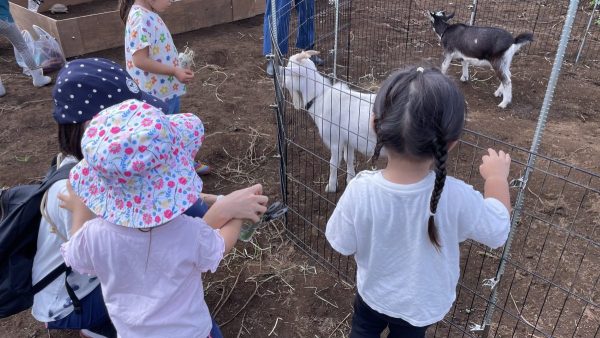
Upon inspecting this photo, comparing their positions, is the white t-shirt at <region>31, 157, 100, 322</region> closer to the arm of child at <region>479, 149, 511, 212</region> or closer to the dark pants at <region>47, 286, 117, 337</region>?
the dark pants at <region>47, 286, 117, 337</region>

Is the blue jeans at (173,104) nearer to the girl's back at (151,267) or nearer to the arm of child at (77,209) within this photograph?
the arm of child at (77,209)

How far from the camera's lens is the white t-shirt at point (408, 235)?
151cm

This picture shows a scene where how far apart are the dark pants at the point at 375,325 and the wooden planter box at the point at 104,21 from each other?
5.79 meters

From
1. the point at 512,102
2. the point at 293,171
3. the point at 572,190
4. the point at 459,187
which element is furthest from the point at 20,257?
the point at 512,102

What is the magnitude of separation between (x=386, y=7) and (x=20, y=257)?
26.5ft

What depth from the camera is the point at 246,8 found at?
809cm

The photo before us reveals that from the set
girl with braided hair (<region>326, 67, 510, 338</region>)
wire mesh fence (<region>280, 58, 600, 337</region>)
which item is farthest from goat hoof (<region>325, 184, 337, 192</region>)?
girl with braided hair (<region>326, 67, 510, 338</region>)

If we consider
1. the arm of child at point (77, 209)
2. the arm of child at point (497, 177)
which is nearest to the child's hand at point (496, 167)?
the arm of child at point (497, 177)

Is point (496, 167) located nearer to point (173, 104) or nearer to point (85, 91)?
point (85, 91)

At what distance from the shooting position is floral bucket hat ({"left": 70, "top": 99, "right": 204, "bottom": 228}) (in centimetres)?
128

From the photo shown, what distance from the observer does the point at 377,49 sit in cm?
695

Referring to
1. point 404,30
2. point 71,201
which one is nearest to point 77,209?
point 71,201

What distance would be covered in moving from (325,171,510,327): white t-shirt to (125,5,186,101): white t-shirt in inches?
82.3

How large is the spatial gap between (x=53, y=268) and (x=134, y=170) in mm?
1072
